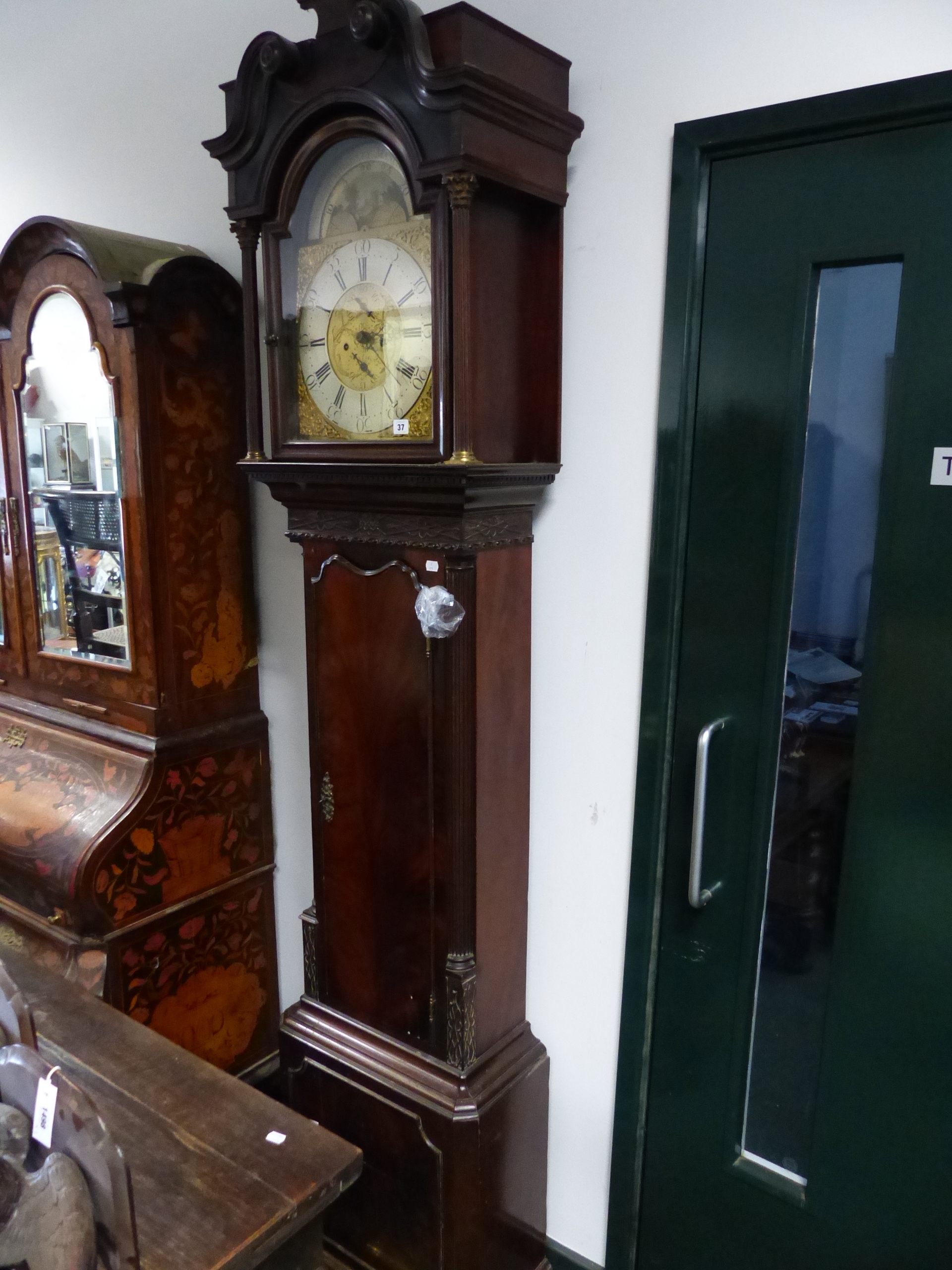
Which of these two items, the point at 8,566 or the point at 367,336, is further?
the point at 8,566

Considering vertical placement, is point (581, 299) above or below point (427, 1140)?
above

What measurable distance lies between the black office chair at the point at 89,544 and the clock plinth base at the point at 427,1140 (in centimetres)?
85

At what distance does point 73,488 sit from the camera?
6.13 ft

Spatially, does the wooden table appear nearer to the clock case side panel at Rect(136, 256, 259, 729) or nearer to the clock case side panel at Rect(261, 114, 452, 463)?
the clock case side panel at Rect(136, 256, 259, 729)

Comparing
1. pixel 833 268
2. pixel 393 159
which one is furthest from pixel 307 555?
pixel 833 268

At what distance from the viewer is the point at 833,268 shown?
125 cm

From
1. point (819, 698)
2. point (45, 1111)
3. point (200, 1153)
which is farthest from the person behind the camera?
point (819, 698)

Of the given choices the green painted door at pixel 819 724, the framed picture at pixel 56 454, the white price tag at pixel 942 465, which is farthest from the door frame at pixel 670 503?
the framed picture at pixel 56 454

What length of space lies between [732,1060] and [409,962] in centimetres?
55

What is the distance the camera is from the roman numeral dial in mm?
1305

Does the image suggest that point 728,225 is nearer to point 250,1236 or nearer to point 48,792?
point 250,1236

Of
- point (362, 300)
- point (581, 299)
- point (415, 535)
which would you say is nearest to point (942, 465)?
point (581, 299)

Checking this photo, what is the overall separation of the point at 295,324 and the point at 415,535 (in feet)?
1.30

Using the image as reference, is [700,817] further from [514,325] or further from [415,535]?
[514,325]
